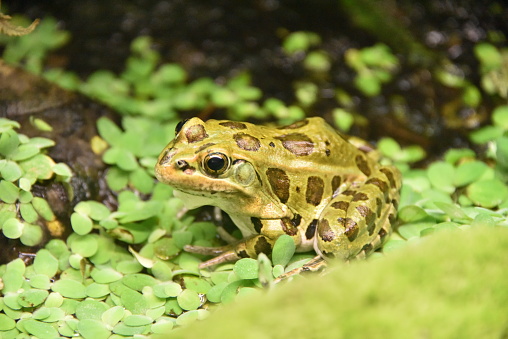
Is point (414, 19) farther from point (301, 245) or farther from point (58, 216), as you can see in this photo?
point (58, 216)

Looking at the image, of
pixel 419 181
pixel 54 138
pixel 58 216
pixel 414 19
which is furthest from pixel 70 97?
pixel 414 19

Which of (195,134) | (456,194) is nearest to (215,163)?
(195,134)

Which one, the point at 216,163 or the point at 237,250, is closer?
the point at 216,163

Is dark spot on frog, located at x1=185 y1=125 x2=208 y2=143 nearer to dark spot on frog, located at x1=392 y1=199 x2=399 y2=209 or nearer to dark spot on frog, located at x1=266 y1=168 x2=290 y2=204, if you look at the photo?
dark spot on frog, located at x1=266 y1=168 x2=290 y2=204

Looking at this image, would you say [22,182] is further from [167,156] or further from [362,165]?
[362,165]

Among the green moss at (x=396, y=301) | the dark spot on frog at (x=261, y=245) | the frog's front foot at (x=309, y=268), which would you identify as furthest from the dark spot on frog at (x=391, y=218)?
the green moss at (x=396, y=301)

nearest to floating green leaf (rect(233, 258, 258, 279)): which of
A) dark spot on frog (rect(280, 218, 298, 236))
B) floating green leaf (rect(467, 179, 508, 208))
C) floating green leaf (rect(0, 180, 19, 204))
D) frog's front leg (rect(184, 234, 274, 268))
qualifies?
frog's front leg (rect(184, 234, 274, 268))
